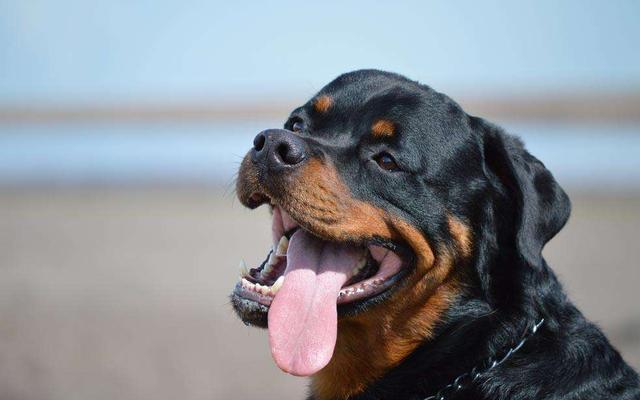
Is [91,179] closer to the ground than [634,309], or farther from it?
farther from it

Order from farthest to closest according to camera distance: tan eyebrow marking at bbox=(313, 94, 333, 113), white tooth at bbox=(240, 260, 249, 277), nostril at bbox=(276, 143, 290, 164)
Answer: tan eyebrow marking at bbox=(313, 94, 333, 113) → white tooth at bbox=(240, 260, 249, 277) → nostril at bbox=(276, 143, 290, 164)

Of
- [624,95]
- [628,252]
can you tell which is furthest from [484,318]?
[624,95]

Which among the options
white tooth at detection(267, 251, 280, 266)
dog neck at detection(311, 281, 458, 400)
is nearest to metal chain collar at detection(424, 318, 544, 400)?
dog neck at detection(311, 281, 458, 400)

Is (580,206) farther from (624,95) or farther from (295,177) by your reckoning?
(295,177)

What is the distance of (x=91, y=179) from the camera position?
20031mm

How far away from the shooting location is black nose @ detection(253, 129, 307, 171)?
4.42m

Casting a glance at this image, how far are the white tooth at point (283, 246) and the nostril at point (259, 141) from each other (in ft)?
1.56

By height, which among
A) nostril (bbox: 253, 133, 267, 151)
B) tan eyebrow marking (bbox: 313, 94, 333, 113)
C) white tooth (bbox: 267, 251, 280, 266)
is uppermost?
tan eyebrow marking (bbox: 313, 94, 333, 113)

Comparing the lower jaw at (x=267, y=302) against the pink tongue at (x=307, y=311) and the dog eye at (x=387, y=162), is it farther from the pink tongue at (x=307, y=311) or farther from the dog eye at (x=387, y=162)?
the dog eye at (x=387, y=162)

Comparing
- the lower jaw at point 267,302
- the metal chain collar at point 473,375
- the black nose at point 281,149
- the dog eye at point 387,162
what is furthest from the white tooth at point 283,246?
the metal chain collar at point 473,375

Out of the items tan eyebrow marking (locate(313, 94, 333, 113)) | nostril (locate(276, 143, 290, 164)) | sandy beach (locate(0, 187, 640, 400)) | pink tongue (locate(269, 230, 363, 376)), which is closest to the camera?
pink tongue (locate(269, 230, 363, 376))

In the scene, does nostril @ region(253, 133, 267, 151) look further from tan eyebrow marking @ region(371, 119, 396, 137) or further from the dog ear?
the dog ear

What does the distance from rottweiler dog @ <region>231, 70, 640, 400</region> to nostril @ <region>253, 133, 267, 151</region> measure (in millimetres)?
15

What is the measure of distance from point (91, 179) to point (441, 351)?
53.4 ft
